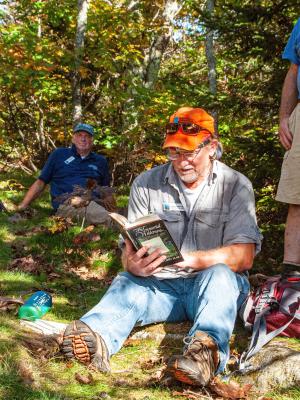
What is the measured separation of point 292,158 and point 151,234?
164 cm

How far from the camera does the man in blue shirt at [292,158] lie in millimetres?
4074

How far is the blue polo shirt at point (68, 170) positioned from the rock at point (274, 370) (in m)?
4.93

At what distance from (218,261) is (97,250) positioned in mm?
3050

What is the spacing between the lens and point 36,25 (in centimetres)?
1047

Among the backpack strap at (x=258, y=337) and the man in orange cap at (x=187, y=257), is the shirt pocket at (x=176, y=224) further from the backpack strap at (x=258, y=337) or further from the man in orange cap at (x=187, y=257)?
the backpack strap at (x=258, y=337)

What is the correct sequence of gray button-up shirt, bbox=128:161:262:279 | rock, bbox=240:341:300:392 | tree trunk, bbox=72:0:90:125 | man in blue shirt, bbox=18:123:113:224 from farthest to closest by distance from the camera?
tree trunk, bbox=72:0:90:125 → man in blue shirt, bbox=18:123:113:224 → gray button-up shirt, bbox=128:161:262:279 → rock, bbox=240:341:300:392

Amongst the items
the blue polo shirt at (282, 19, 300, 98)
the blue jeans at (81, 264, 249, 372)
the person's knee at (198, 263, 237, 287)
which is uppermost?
the blue polo shirt at (282, 19, 300, 98)

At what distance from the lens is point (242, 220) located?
365cm

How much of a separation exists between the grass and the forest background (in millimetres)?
1939

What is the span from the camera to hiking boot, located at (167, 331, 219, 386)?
9.27ft

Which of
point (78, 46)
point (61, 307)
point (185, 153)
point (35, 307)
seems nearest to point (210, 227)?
point (185, 153)

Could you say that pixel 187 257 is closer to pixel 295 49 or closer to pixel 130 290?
pixel 130 290

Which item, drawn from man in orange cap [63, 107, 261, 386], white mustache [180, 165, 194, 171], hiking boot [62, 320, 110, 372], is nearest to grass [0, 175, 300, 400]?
hiking boot [62, 320, 110, 372]

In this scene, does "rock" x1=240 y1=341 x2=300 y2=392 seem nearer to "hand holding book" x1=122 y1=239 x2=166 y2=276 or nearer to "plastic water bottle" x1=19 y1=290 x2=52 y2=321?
"hand holding book" x1=122 y1=239 x2=166 y2=276
